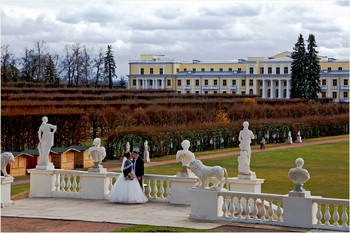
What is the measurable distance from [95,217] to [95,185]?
3.36m

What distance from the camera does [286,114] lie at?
72562 millimetres

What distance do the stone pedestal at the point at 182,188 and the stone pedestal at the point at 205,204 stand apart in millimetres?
2112

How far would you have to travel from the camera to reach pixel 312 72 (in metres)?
101

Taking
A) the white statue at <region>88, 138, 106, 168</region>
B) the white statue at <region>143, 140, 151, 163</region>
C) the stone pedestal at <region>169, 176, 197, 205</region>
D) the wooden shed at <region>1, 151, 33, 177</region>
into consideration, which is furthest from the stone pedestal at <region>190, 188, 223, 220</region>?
the white statue at <region>143, 140, 151, 163</region>

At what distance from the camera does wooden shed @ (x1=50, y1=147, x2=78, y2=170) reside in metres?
33.3

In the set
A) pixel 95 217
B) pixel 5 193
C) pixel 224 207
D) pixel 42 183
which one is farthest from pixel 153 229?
pixel 42 183

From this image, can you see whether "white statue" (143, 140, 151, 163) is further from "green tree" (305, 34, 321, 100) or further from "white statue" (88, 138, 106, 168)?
"green tree" (305, 34, 321, 100)

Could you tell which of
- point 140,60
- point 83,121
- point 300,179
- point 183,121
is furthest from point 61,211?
point 140,60

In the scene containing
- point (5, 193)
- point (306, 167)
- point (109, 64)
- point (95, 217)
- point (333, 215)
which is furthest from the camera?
point (109, 64)

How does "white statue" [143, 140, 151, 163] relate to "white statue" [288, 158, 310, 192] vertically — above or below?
below

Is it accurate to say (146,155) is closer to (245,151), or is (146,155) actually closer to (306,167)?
(306,167)

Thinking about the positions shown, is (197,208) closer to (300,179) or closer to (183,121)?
(300,179)

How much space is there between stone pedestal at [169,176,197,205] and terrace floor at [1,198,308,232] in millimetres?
246

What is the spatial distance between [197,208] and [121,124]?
3091 cm
